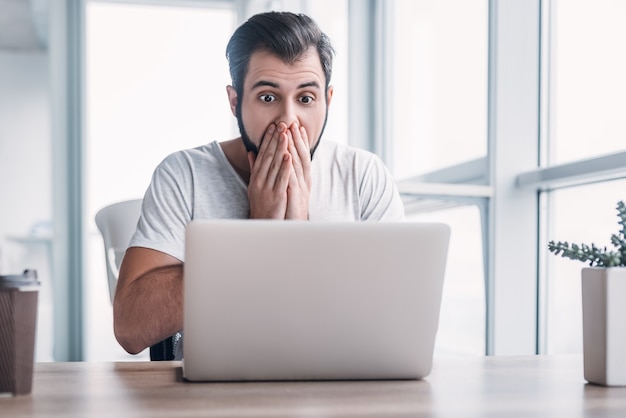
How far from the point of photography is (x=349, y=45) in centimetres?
336

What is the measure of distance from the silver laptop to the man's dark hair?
2.76 feet

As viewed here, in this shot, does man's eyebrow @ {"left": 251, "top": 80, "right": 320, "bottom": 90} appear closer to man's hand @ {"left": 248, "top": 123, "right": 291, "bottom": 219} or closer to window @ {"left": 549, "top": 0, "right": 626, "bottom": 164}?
man's hand @ {"left": 248, "top": 123, "right": 291, "bottom": 219}

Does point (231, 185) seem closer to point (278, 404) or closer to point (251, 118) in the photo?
point (251, 118)

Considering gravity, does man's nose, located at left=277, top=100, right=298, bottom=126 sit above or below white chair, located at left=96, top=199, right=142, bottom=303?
above

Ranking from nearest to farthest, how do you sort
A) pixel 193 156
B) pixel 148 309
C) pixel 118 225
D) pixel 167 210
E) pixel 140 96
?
pixel 148 309 < pixel 167 210 < pixel 193 156 < pixel 118 225 < pixel 140 96

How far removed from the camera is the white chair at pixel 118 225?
6.10 ft

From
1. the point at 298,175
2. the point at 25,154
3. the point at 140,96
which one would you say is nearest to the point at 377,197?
the point at 298,175

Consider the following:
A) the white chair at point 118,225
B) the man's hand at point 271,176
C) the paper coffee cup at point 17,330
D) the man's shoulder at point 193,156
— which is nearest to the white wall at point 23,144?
the white chair at point 118,225

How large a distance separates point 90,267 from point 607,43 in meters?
3.01

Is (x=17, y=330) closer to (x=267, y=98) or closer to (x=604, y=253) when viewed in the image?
(x=604, y=253)

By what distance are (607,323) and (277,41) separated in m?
0.97

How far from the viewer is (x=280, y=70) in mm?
1602

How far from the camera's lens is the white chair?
186 cm

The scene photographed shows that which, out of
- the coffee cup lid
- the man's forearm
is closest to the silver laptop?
the coffee cup lid
